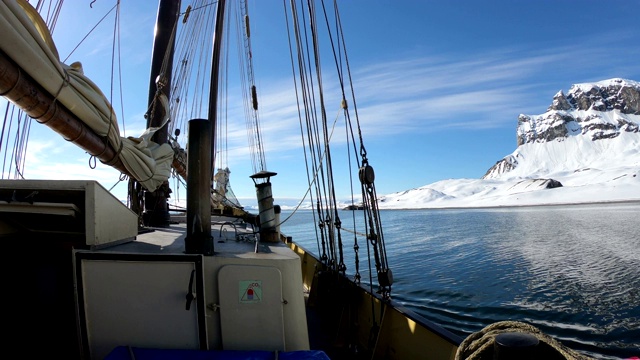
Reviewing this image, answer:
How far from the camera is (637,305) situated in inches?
445

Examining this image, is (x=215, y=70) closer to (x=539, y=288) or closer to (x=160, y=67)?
(x=160, y=67)

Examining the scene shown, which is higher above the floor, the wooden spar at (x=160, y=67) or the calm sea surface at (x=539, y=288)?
the wooden spar at (x=160, y=67)

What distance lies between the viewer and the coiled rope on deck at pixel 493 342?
1874 millimetres

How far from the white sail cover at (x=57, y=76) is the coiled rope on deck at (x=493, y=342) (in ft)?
12.5

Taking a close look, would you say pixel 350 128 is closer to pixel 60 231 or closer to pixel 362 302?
pixel 362 302

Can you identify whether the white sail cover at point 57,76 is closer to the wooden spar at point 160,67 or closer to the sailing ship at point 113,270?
the sailing ship at point 113,270

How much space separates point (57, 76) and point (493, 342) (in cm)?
410

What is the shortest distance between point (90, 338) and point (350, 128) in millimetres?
5038

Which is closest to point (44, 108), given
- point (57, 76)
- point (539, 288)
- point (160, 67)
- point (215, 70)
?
point (57, 76)

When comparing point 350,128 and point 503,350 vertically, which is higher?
point 350,128

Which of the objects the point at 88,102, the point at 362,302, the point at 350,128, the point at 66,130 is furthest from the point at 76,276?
the point at 350,128

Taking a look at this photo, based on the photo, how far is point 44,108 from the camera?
3445 millimetres

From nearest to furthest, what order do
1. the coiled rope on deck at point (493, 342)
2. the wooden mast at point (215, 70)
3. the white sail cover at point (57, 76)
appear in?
1. the coiled rope on deck at point (493, 342)
2. the white sail cover at point (57, 76)
3. the wooden mast at point (215, 70)

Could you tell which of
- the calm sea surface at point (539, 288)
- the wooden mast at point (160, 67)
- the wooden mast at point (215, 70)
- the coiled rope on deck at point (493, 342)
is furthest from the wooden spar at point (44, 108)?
the wooden mast at point (215, 70)
